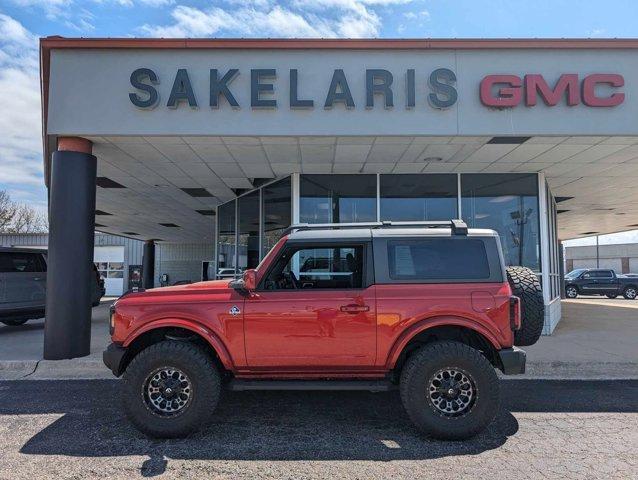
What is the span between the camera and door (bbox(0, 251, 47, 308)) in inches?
418

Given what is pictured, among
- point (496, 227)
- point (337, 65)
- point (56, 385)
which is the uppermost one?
point (337, 65)

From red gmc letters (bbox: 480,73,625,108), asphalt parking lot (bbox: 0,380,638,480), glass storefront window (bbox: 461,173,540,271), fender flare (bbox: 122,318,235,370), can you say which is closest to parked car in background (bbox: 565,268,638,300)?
glass storefront window (bbox: 461,173,540,271)

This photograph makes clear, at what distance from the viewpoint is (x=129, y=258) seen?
31688mm

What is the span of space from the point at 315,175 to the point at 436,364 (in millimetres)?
6787

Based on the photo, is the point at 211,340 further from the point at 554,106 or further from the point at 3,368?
the point at 554,106

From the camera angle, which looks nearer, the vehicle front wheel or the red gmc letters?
the red gmc letters

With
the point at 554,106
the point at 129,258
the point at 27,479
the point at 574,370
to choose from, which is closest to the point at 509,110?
the point at 554,106

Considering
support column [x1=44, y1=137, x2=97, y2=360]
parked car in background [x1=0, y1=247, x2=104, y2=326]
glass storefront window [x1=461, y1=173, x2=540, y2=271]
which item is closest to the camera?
support column [x1=44, y1=137, x2=97, y2=360]

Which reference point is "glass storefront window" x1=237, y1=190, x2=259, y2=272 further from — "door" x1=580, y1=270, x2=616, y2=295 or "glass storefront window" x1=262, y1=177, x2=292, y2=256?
"door" x1=580, y1=270, x2=616, y2=295

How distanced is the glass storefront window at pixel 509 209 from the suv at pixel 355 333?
5.92 meters

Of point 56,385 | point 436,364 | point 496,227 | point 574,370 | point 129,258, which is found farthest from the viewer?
point 129,258

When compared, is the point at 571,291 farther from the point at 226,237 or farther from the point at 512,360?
the point at 512,360

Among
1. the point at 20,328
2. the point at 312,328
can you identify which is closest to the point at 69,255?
the point at 312,328

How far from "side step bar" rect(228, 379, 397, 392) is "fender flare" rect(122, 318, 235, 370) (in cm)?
21
